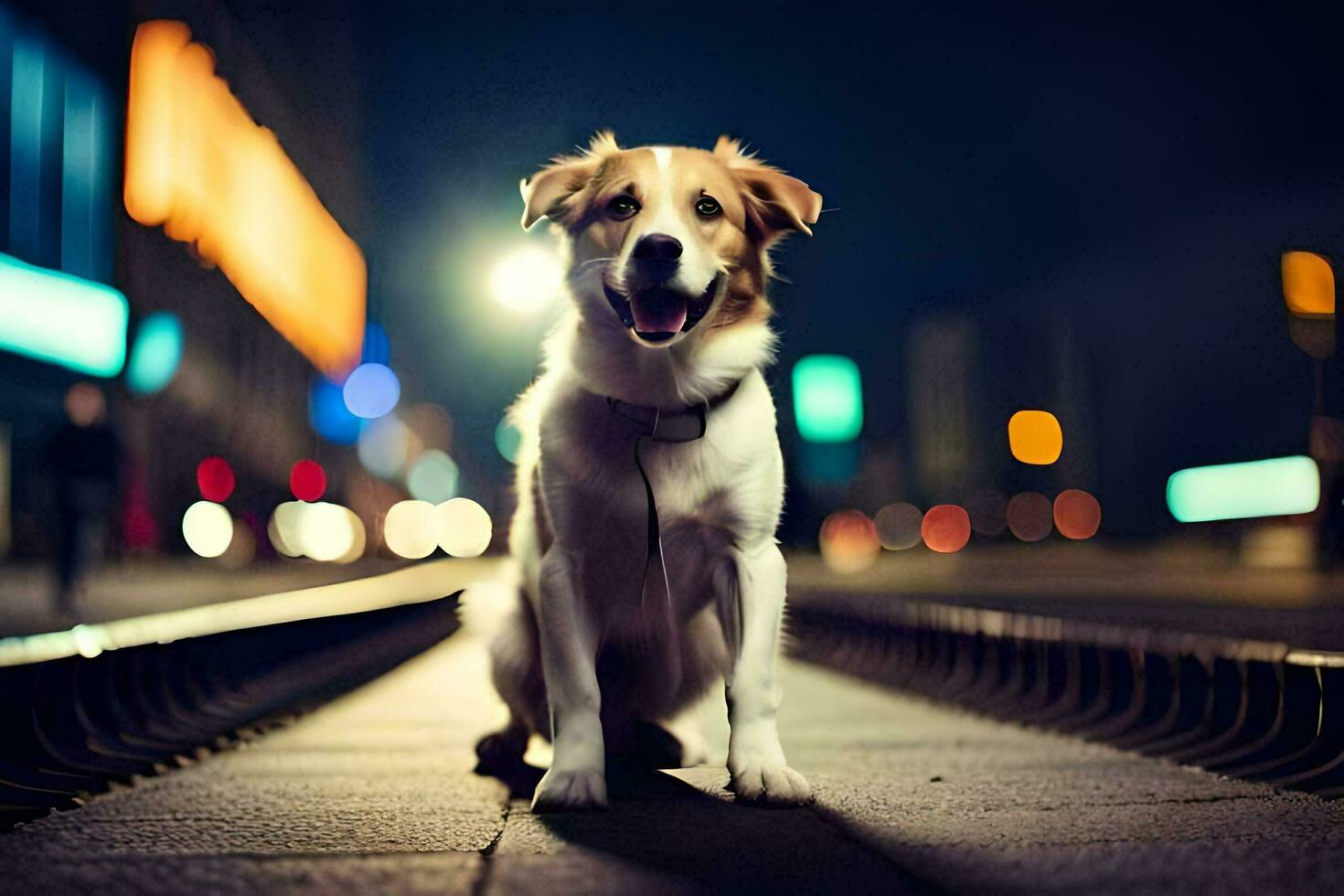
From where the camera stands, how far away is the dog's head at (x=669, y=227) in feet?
13.5

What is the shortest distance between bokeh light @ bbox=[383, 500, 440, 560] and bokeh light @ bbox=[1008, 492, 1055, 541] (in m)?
42.7

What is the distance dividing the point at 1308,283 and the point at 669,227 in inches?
488

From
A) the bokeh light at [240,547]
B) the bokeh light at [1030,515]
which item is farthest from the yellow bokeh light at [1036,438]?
the bokeh light at [240,547]

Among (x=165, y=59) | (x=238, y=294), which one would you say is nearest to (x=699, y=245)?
(x=165, y=59)

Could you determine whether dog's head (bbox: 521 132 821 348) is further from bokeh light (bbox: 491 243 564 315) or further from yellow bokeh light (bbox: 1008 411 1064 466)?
yellow bokeh light (bbox: 1008 411 1064 466)

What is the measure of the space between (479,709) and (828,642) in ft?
17.5

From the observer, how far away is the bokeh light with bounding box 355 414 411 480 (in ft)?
390

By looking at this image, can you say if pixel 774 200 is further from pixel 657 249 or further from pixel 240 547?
pixel 240 547

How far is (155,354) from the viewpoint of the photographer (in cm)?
4653

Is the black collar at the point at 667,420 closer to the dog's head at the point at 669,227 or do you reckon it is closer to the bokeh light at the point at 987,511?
the dog's head at the point at 669,227

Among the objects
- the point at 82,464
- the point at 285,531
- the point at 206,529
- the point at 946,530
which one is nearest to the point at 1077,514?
the point at 946,530

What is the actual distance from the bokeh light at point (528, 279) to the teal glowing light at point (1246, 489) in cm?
5263

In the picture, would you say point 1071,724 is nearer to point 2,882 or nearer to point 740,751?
point 740,751

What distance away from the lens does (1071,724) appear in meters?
6.72
